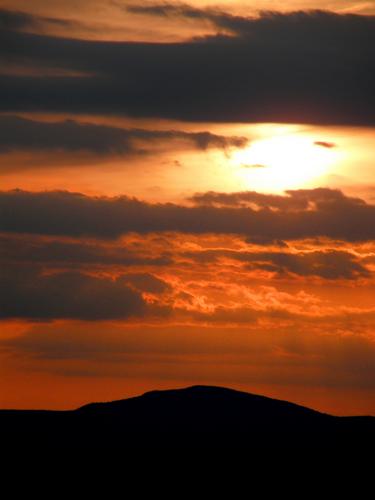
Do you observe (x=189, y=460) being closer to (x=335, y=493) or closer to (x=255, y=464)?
(x=255, y=464)

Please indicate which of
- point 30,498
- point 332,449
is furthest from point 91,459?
point 332,449

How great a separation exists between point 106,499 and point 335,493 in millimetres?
32909

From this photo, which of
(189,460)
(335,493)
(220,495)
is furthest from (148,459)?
(335,493)

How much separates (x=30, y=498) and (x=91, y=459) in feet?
70.8

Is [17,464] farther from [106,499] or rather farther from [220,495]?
[220,495]

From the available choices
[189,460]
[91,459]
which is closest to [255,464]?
[189,460]

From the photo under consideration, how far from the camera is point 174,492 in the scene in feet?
601

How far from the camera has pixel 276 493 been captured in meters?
181

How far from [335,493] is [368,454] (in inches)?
662

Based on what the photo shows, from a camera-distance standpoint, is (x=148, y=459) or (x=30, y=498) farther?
(x=148, y=459)

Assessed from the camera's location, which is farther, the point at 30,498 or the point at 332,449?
the point at 332,449

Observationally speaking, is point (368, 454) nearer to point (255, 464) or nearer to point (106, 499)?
point (255, 464)

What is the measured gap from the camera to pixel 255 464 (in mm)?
195125

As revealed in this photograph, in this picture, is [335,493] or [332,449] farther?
[332,449]
